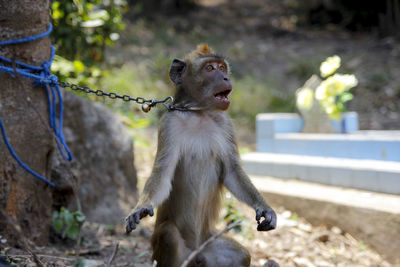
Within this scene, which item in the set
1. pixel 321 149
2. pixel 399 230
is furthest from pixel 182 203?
pixel 321 149

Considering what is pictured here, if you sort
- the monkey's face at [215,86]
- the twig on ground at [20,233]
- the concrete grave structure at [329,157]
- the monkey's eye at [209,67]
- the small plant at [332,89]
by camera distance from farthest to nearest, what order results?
1. the small plant at [332,89]
2. the concrete grave structure at [329,157]
3. the monkey's eye at [209,67]
4. the monkey's face at [215,86]
5. the twig on ground at [20,233]

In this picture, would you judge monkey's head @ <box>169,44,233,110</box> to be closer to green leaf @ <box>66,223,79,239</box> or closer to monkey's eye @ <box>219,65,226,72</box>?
monkey's eye @ <box>219,65,226,72</box>

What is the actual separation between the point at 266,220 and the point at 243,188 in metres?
0.38

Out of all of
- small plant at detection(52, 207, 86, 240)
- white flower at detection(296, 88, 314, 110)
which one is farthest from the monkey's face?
white flower at detection(296, 88, 314, 110)

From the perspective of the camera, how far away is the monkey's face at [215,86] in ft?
10.8

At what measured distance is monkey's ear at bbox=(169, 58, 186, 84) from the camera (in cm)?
355

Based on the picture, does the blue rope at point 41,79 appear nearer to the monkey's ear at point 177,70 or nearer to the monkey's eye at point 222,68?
the monkey's ear at point 177,70

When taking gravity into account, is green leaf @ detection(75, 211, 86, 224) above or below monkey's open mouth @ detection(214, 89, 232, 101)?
below

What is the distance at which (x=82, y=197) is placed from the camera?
480 centimetres

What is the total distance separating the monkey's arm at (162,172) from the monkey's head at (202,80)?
33cm

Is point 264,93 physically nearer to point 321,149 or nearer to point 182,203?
point 321,149

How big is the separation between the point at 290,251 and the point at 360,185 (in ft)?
4.82

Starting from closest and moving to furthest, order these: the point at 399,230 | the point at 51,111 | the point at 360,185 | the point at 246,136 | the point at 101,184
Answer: the point at 51,111 < the point at 399,230 < the point at 101,184 < the point at 360,185 < the point at 246,136

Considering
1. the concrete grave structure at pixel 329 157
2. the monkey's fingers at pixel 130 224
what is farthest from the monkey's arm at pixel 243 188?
the concrete grave structure at pixel 329 157
